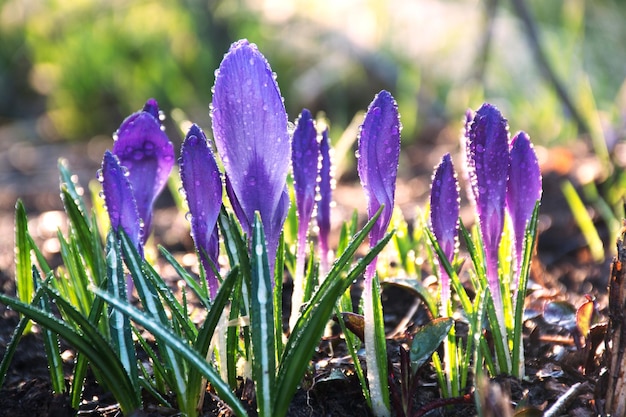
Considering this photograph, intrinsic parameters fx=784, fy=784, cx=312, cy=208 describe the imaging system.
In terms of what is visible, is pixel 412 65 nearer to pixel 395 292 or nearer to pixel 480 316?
pixel 395 292

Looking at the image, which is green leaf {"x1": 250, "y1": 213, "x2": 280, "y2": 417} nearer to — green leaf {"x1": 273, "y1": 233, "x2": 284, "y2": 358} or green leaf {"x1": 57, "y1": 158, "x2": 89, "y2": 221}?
green leaf {"x1": 273, "y1": 233, "x2": 284, "y2": 358}

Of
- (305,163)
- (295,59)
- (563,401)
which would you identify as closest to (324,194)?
(305,163)

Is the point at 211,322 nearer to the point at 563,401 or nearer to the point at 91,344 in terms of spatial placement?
the point at 91,344

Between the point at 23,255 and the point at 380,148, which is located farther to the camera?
the point at 23,255

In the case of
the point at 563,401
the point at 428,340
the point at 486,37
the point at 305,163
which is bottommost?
the point at 563,401

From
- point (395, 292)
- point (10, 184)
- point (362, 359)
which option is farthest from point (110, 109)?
point (362, 359)

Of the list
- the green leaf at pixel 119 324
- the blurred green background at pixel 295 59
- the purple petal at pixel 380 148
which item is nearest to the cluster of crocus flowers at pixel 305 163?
the purple petal at pixel 380 148
